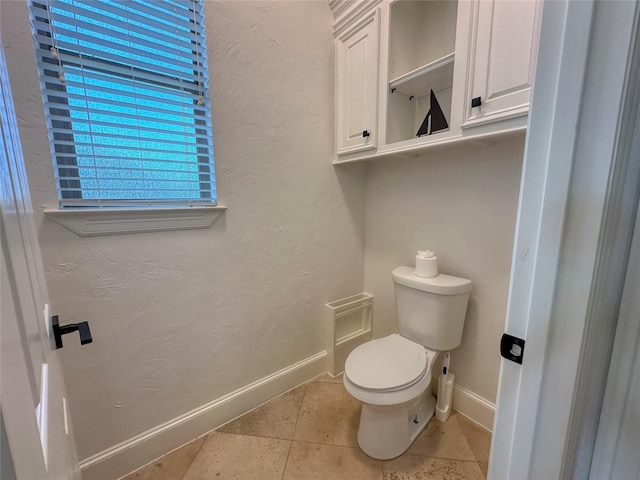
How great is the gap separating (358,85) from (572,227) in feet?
4.47

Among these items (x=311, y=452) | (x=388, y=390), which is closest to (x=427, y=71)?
(x=388, y=390)

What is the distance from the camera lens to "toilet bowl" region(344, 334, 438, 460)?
1165mm

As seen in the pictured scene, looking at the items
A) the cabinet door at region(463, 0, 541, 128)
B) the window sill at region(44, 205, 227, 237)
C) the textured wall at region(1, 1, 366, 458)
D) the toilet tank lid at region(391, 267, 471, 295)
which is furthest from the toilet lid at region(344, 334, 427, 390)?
the cabinet door at region(463, 0, 541, 128)

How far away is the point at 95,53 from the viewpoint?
99 centimetres

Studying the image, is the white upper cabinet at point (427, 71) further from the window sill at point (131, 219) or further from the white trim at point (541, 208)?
the window sill at point (131, 219)

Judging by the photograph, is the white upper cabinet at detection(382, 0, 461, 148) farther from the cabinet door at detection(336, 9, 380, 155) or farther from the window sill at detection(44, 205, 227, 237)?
the window sill at detection(44, 205, 227, 237)

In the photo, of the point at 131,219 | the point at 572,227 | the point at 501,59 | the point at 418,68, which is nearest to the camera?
the point at 572,227

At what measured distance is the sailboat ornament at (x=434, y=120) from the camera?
132 centimetres

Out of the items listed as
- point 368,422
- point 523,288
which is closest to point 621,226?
point 523,288

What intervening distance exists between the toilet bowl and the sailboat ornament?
1.11 metres

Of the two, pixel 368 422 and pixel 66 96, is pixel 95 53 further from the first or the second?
pixel 368 422

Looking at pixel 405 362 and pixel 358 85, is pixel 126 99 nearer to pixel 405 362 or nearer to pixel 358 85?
pixel 358 85

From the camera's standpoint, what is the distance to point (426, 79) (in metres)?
1.31

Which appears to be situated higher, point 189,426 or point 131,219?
point 131,219
